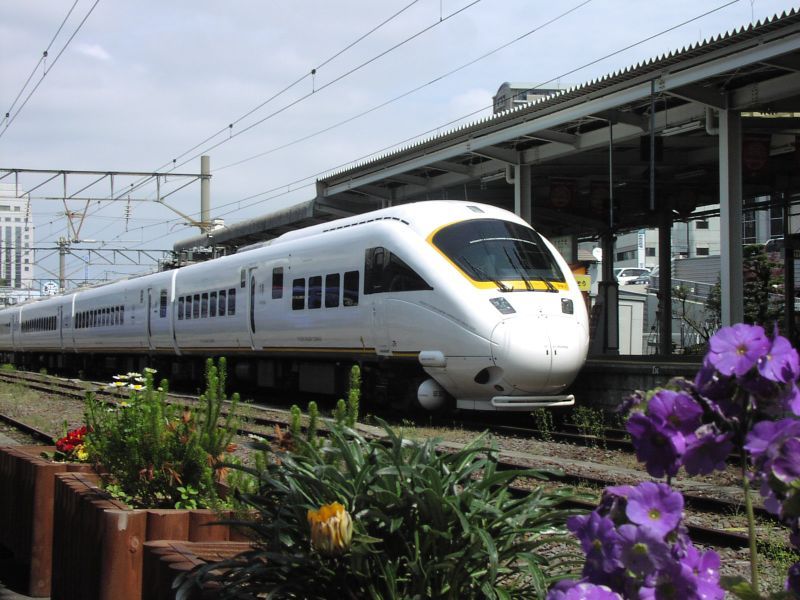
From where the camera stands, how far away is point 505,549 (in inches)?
117

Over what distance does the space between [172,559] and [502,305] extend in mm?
8412

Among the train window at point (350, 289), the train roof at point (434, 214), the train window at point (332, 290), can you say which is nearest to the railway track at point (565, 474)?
the train window at point (332, 290)

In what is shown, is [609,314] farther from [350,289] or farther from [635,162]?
[350,289]

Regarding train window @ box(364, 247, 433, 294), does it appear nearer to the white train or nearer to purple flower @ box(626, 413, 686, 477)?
the white train

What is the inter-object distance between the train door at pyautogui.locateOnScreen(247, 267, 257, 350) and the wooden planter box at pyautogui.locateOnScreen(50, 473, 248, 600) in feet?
40.1

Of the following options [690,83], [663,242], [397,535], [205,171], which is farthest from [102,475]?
[205,171]

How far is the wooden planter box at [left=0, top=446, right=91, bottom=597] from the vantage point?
5230mm

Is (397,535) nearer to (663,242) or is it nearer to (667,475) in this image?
(667,475)

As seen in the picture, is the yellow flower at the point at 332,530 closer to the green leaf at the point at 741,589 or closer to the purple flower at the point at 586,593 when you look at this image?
the purple flower at the point at 586,593

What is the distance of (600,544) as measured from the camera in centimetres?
181

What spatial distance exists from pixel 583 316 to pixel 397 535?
9.62 metres

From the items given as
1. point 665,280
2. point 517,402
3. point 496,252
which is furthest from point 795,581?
point 665,280

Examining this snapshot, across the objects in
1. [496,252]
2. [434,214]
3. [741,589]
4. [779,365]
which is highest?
[434,214]

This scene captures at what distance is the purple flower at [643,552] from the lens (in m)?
1.74
